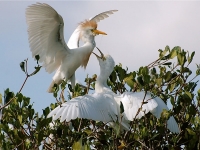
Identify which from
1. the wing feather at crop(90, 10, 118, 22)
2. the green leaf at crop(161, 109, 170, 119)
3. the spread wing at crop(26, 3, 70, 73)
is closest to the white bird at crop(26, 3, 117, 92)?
the spread wing at crop(26, 3, 70, 73)

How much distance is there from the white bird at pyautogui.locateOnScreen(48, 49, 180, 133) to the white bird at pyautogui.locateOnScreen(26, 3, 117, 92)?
1.64 metres

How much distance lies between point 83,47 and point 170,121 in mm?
2892

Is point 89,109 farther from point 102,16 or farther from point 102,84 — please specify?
point 102,16

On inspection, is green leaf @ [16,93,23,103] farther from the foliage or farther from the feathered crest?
the feathered crest

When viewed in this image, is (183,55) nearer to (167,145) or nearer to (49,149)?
(167,145)

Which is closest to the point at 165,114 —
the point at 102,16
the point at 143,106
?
the point at 143,106

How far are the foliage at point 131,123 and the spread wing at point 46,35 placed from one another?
1.54 m

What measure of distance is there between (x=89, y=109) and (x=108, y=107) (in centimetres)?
34

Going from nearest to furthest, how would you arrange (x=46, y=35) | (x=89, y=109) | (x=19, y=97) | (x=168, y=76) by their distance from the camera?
(x=19, y=97) → (x=89, y=109) → (x=168, y=76) → (x=46, y=35)

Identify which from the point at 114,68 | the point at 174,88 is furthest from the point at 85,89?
the point at 174,88

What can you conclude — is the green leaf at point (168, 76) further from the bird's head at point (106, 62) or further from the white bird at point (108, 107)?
the bird's head at point (106, 62)

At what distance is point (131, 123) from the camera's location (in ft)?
16.8

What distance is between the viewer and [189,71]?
540 cm

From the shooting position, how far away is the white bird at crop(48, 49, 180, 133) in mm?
4719
